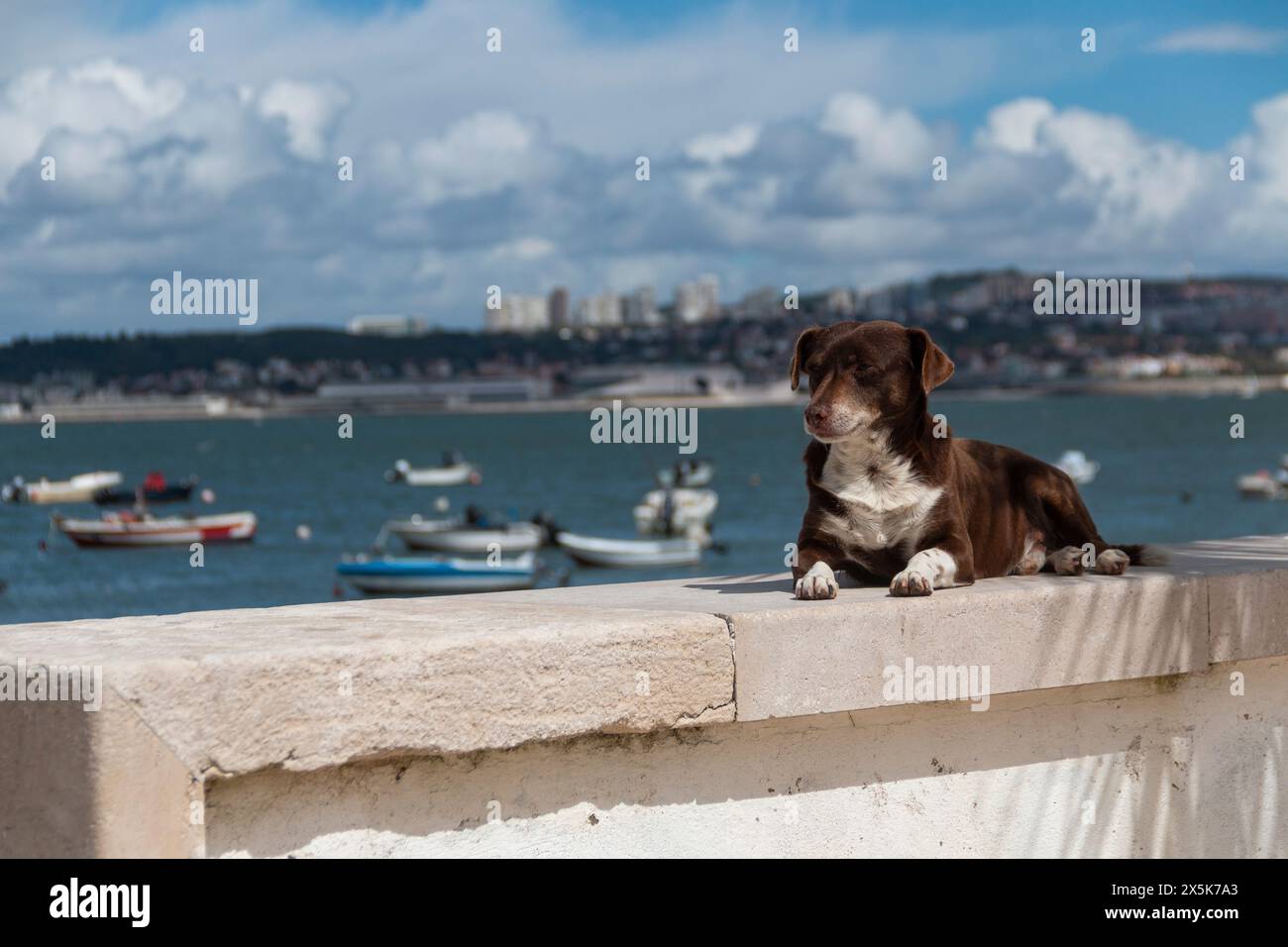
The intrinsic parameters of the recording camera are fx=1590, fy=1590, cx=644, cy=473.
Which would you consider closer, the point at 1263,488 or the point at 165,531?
the point at 165,531

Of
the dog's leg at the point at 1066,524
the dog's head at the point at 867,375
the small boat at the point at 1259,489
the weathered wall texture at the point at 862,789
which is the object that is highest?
the dog's head at the point at 867,375

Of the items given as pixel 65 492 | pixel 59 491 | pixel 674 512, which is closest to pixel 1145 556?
pixel 674 512

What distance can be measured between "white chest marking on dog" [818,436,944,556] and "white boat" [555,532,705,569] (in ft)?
185

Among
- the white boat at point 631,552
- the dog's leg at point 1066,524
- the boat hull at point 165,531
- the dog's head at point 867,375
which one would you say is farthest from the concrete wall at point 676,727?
the boat hull at point 165,531

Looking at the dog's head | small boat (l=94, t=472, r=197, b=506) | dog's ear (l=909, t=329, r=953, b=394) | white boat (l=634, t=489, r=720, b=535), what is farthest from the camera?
small boat (l=94, t=472, r=197, b=506)

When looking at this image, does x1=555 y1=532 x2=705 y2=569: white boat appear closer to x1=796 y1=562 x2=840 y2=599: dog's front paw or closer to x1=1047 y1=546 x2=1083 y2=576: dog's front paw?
x1=1047 y1=546 x2=1083 y2=576: dog's front paw

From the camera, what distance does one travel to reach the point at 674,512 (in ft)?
231

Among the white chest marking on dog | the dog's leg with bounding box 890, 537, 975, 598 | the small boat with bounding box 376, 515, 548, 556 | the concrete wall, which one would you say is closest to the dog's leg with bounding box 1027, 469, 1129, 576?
the concrete wall

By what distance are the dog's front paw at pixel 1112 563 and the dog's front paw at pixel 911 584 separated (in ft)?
3.08

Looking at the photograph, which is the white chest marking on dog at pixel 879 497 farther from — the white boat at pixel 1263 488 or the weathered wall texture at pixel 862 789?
the white boat at pixel 1263 488

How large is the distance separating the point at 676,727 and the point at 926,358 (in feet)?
5.82

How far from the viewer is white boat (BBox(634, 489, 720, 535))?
6988 cm

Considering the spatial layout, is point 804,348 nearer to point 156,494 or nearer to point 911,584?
point 911,584

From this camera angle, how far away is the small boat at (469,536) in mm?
64188
